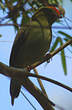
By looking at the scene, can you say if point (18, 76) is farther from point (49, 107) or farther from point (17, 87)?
point (17, 87)

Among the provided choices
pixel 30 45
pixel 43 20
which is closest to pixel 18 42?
pixel 30 45

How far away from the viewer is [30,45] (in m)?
1.36

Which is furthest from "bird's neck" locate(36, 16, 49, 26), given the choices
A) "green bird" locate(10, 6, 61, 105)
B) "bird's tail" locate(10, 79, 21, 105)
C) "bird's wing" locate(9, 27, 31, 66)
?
"bird's tail" locate(10, 79, 21, 105)

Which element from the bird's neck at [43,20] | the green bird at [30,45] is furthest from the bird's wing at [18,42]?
the bird's neck at [43,20]

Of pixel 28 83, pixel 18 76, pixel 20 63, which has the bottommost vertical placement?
pixel 20 63

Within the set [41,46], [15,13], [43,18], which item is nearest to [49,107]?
[41,46]

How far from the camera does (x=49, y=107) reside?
1.05m

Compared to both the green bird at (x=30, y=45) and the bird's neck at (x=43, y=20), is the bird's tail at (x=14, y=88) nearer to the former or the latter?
the green bird at (x=30, y=45)

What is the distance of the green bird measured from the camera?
4.40ft

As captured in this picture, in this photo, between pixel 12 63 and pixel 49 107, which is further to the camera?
pixel 12 63

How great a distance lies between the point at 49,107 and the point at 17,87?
38cm

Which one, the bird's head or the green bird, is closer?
the green bird

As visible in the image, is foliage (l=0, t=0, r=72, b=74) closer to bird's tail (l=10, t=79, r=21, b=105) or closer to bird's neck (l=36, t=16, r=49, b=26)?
bird's neck (l=36, t=16, r=49, b=26)

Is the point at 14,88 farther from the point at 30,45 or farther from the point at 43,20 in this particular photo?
the point at 43,20
